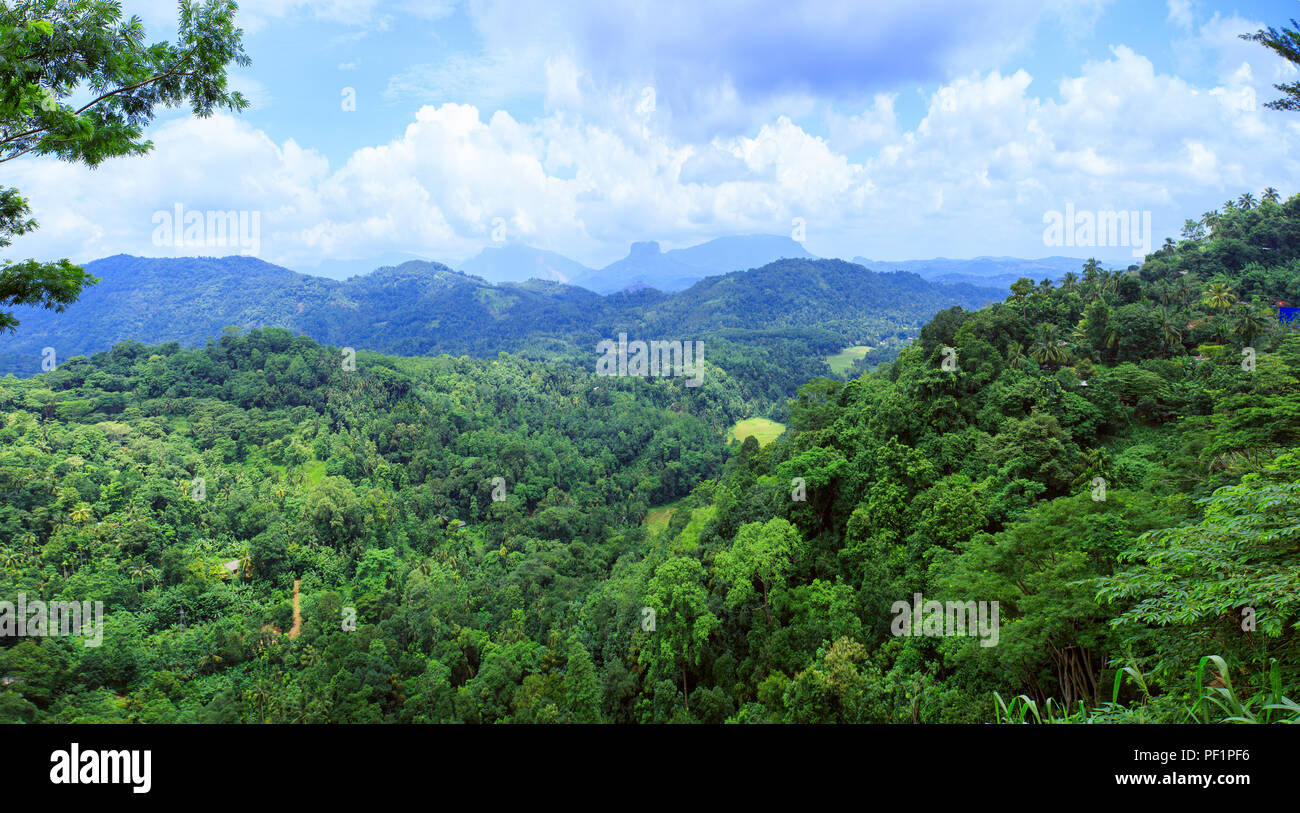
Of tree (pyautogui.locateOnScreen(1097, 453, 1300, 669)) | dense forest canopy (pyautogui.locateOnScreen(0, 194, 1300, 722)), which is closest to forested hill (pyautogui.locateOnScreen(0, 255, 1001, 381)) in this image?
dense forest canopy (pyautogui.locateOnScreen(0, 194, 1300, 722))

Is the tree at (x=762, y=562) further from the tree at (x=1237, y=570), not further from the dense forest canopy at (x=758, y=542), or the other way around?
the tree at (x=1237, y=570)

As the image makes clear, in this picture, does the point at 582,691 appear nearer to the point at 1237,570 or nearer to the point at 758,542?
the point at 758,542

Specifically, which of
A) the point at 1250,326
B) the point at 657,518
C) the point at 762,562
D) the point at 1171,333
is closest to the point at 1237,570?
the point at 762,562

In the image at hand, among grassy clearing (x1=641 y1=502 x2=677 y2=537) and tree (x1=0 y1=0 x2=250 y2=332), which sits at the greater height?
tree (x1=0 y1=0 x2=250 y2=332)

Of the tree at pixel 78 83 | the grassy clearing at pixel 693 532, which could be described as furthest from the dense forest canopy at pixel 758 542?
the tree at pixel 78 83

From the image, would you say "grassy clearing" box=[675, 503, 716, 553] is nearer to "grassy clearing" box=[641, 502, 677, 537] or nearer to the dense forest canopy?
the dense forest canopy

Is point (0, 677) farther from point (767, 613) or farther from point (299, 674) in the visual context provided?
point (767, 613)
